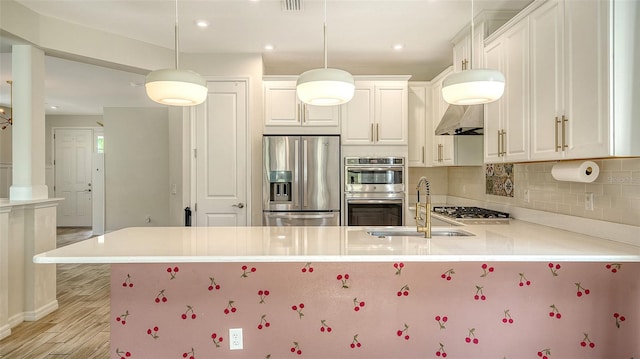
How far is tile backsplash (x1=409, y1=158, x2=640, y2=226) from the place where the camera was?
2.11m

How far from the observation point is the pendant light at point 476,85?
1.91 meters

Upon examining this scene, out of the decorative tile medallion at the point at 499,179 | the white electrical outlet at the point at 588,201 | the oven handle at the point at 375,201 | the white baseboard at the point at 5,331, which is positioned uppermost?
the decorative tile medallion at the point at 499,179

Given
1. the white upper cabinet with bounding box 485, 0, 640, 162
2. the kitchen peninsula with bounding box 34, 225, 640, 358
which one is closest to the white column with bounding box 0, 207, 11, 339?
the kitchen peninsula with bounding box 34, 225, 640, 358

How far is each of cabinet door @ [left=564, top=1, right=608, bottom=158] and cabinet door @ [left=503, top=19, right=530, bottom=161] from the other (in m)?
0.41

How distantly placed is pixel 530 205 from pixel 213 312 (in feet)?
8.14

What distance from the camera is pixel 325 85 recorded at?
1.99 meters

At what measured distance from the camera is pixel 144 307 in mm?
2207

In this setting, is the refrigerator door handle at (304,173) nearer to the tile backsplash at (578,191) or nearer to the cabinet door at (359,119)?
the cabinet door at (359,119)

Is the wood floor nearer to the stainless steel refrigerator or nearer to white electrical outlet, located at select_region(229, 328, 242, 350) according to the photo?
white electrical outlet, located at select_region(229, 328, 242, 350)

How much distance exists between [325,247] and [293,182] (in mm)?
2142

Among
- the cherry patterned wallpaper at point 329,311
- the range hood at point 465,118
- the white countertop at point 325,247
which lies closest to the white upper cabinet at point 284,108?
the range hood at point 465,118

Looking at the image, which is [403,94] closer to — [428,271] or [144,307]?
[428,271]

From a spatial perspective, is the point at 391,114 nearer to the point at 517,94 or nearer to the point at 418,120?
the point at 418,120

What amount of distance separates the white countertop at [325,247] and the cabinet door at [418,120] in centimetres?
211
